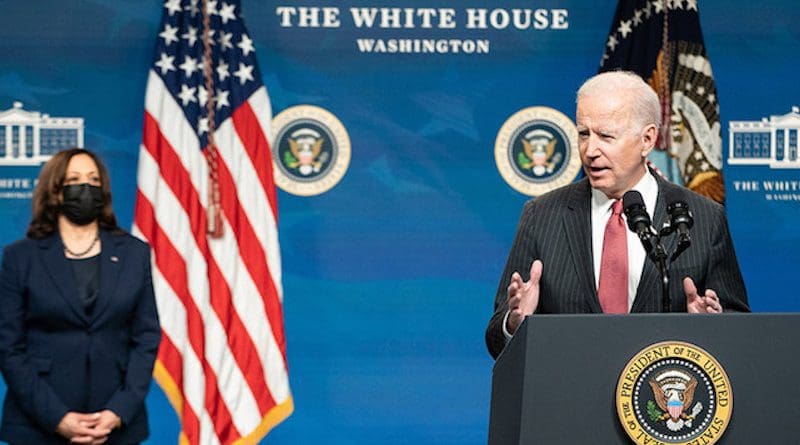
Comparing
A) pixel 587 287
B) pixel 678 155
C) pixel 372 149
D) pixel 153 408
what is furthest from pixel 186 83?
pixel 587 287

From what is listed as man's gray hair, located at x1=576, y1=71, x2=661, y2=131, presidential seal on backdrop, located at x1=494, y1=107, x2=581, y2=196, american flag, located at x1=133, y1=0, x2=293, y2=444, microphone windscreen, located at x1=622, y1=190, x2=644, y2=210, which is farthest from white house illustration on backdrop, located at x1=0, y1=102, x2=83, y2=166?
microphone windscreen, located at x1=622, y1=190, x2=644, y2=210

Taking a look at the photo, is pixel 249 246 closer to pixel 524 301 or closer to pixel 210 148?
pixel 210 148

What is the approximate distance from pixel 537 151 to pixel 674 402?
3.79m

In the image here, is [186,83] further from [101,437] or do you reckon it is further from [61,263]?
[101,437]

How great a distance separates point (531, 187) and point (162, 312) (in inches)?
72.0

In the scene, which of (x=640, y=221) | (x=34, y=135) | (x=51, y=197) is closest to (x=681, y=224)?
(x=640, y=221)

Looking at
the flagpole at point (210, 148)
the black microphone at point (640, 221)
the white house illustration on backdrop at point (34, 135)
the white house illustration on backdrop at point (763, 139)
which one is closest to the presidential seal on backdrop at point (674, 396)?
the black microphone at point (640, 221)

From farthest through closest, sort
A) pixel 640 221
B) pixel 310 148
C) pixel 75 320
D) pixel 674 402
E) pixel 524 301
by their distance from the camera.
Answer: pixel 310 148, pixel 75 320, pixel 524 301, pixel 640 221, pixel 674 402

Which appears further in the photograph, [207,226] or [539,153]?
[539,153]

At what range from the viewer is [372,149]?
19.2ft

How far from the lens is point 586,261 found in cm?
303

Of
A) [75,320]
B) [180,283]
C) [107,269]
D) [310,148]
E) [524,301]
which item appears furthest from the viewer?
[310,148]

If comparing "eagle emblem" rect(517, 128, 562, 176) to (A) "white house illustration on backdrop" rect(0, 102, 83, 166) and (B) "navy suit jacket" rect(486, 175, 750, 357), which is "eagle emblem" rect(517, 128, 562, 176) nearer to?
(A) "white house illustration on backdrop" rect(0, 102, 83, 166)

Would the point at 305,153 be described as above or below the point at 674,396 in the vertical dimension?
above
